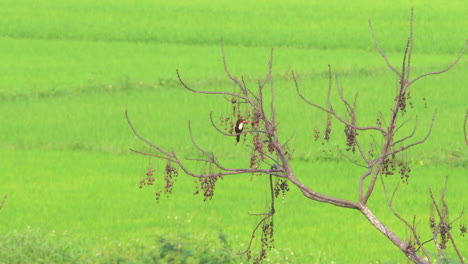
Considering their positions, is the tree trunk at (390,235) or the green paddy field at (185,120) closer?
the tree trunk at (390,235)

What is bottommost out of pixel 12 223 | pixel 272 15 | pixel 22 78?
pixel 12 223

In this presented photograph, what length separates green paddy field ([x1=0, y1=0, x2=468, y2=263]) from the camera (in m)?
11.1

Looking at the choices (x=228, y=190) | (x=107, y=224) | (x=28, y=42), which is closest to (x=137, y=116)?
(x=228, y=190)

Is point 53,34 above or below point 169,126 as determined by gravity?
above

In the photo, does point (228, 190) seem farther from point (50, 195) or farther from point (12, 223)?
point (12, 223)

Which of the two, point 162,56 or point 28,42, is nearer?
point 162,56

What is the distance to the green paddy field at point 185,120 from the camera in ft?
36.6

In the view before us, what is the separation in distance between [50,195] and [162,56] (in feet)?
50.5

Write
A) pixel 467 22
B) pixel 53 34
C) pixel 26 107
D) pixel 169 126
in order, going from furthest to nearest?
pixel 467 22
pixel 53 34
pixel 26 107
pixel 169 126

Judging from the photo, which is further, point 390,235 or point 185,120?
point 185,120

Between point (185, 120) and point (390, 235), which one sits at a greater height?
point (390, 235)

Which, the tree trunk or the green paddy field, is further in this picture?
the green paddy field

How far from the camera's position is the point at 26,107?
21047mm

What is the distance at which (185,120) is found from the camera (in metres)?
19.5
